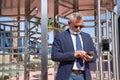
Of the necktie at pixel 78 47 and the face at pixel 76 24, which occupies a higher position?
the face at pixel 76 24

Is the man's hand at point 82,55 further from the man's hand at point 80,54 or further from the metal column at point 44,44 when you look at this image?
the metal column at point 44,44

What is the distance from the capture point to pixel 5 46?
752cm

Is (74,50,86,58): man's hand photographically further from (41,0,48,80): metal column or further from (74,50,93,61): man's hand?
(41,0,48,80): metal column

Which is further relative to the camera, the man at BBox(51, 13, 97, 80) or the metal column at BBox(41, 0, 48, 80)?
the metal column at BBox(41, 0, 48, 80)

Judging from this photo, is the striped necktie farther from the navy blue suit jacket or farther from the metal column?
the metal column

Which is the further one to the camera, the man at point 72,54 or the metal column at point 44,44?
the metal column at point 44,44

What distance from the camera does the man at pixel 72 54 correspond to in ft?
10.8

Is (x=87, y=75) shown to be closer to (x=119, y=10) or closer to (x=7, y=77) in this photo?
(x=119, y=10)

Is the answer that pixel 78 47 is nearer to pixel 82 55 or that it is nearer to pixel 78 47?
pixel 78 47

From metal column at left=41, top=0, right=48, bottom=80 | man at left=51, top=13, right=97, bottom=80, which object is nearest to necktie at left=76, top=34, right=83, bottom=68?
man at left=51, top=13, right=97, bottom=80

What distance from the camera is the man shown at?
10.8 ft

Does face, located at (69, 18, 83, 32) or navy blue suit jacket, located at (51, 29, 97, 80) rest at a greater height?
face, located at (69, 18, 83, 32)

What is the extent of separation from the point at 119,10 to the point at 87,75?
2948mm

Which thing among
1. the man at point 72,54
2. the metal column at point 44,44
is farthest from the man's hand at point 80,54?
the metal column at point 44,44
